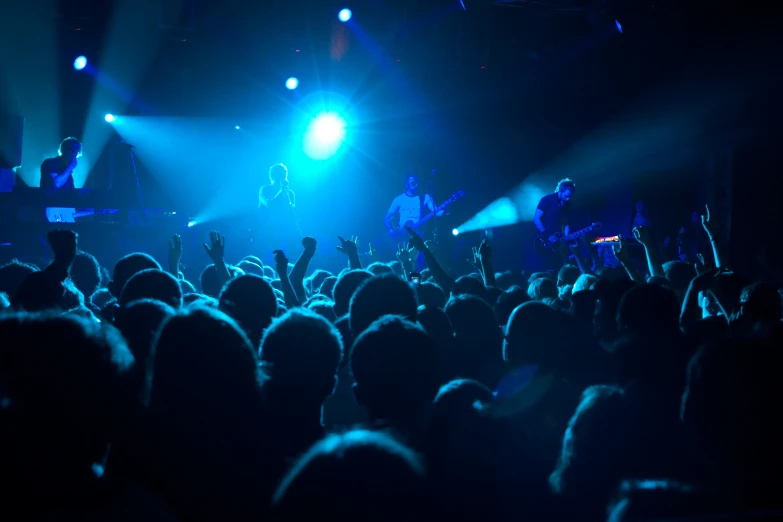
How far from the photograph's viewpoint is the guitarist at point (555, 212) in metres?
9.90

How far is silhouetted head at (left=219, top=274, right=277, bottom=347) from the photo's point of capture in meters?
2.91

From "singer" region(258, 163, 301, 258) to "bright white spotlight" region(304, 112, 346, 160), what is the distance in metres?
4.85

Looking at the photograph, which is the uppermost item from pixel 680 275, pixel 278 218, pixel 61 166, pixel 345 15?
pixel 345 15

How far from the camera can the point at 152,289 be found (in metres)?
3.09

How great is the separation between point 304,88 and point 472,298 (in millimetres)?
11920

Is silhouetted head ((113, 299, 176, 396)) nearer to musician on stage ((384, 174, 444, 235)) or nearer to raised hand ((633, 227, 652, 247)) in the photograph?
raised hand ((633, 227, 652, 247))

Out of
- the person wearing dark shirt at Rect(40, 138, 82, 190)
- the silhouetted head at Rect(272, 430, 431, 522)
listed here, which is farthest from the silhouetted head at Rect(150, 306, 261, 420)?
the person wearing dark shirt at Rect(40, 138, 82, 190)

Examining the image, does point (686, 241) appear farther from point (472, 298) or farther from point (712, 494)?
point (712, 494)

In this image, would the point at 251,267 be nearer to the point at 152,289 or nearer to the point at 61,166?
the point at 152,289

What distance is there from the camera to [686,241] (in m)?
12.2

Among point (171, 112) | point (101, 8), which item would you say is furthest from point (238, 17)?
point (171, 112)

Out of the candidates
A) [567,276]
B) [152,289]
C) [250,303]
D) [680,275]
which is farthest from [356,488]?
[567,276]

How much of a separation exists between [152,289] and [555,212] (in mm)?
8633

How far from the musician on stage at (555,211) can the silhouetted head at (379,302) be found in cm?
763
